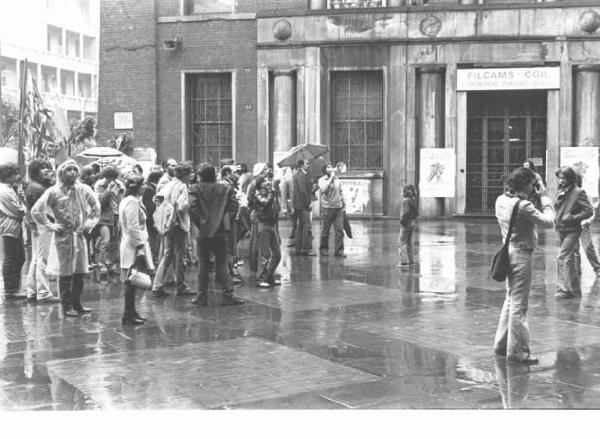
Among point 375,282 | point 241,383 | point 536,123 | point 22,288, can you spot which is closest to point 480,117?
point 536,123

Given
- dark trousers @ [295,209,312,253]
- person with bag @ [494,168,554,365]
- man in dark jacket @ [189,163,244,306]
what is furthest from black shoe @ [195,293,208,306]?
dark trousers @ [295,209,312,253]

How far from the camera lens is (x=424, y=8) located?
24.1 meters

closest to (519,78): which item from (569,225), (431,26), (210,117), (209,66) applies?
(431,26)

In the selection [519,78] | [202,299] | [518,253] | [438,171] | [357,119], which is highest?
[519,78]

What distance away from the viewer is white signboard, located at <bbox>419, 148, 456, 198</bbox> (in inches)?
941

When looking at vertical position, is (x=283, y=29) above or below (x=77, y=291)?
above

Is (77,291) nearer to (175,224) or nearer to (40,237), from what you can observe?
(40,237)

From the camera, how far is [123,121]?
2652cm

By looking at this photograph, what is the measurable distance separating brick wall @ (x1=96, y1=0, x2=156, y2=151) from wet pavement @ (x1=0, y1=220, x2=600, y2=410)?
13.8 meters

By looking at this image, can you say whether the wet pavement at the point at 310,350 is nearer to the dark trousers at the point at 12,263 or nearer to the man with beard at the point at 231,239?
the man with beard at the point at 231,239

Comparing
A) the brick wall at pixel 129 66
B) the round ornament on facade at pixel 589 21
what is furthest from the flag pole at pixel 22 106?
the round ornament on facade at pixel 589 21

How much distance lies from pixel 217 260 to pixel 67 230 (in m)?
1.88

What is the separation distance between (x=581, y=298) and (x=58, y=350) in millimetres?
6613

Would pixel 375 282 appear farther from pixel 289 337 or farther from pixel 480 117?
pixel 480 117
